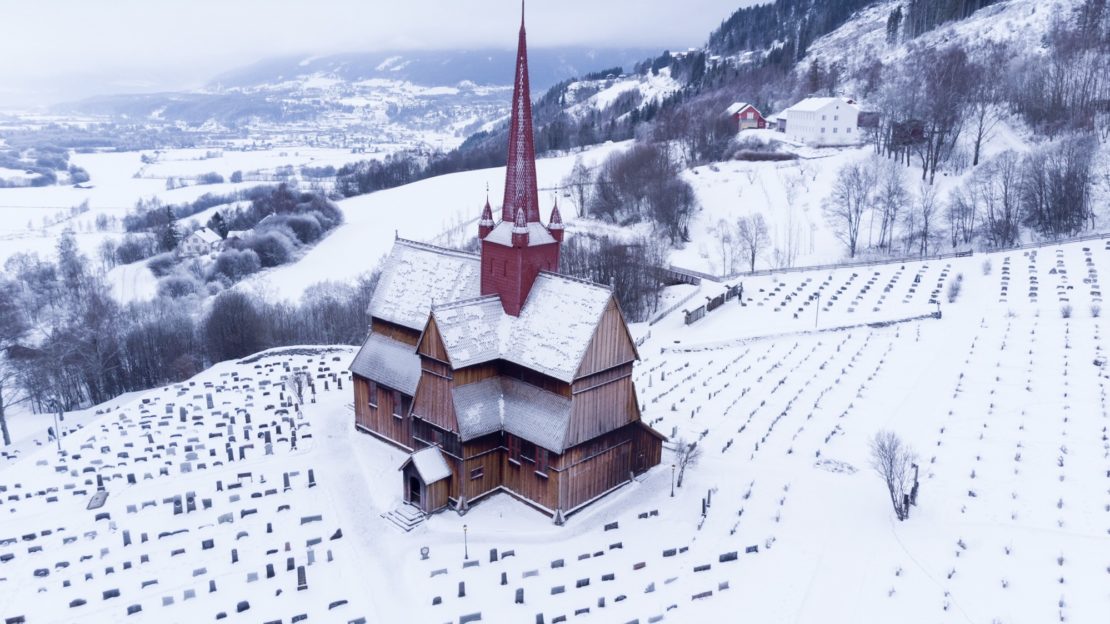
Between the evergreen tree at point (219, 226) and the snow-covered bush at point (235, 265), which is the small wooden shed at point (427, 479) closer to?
the snow-covered bush at point (235, 265)

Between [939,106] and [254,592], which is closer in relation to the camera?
[254,592]

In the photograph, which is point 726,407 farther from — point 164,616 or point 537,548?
point 164,616

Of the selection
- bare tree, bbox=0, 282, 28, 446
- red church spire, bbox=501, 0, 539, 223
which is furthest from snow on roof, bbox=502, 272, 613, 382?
bare tree, bbox=0, 282, 28, 446

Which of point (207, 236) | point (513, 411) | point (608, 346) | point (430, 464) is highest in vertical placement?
point (608, 346)

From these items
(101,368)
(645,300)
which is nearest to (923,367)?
(645,300)

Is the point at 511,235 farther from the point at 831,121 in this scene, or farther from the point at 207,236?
the point at 207,236

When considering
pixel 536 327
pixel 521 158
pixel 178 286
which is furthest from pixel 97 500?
pixel 178 286
